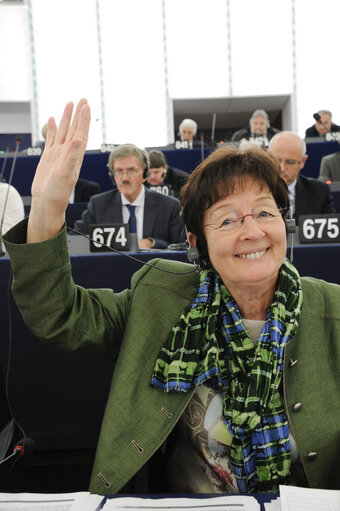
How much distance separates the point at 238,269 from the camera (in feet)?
3.22

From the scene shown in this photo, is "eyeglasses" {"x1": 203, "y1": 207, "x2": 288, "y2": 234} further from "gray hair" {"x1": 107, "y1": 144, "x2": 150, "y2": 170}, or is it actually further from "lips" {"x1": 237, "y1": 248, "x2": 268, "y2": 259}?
"gray hair" {"x1": 107, "y1": 144, "x2": 150, "y2": 170}

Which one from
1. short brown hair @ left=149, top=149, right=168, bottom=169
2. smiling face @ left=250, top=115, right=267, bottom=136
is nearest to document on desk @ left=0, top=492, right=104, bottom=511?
short brown hair @ left=149, top=149, right=168, bottom=169

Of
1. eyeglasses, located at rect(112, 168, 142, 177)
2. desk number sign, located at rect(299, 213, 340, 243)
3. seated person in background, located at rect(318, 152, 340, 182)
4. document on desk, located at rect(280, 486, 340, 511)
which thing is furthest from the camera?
seated person in background, located at rect(318, 152, 340, 182)

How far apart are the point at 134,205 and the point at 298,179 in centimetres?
110

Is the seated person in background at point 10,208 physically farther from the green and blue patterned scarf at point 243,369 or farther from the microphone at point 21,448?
the green and blue patterned scarf at point 243,369

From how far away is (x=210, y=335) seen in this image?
958 mm

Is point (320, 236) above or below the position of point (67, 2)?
below

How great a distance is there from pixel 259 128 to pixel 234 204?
5.35 metres

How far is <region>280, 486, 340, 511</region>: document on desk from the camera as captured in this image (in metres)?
0.63

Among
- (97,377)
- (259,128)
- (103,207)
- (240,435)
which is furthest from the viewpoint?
(259,128)

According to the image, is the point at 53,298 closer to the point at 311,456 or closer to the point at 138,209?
the point at 311,456

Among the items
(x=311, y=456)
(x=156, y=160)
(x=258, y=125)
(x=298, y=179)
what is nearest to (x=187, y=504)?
(x=311, y=456)

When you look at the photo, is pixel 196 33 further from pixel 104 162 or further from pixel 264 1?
pixel 104 162

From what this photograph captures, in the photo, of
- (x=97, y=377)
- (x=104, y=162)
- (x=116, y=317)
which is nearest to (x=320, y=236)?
(x=97, y=377)
